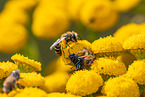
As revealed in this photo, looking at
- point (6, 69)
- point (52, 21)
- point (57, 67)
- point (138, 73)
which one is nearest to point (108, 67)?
point (138, 73)

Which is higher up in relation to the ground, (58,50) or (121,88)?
(58,50)

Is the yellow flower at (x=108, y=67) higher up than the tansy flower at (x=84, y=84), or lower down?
higher up

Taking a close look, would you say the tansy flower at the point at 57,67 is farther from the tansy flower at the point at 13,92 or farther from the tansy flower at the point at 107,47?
the tansy flower at the point at 13,92

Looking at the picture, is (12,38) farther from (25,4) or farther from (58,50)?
(58,50)

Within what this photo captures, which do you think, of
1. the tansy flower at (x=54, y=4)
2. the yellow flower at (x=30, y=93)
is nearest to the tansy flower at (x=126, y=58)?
the yellow flower at (x=30, y=93)

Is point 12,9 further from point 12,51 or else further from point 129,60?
point 129,60

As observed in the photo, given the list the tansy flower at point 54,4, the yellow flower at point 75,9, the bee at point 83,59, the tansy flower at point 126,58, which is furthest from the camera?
the tansy flower at point 54,4

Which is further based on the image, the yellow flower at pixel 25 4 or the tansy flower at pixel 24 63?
the yellow flower at pixel 25 4
